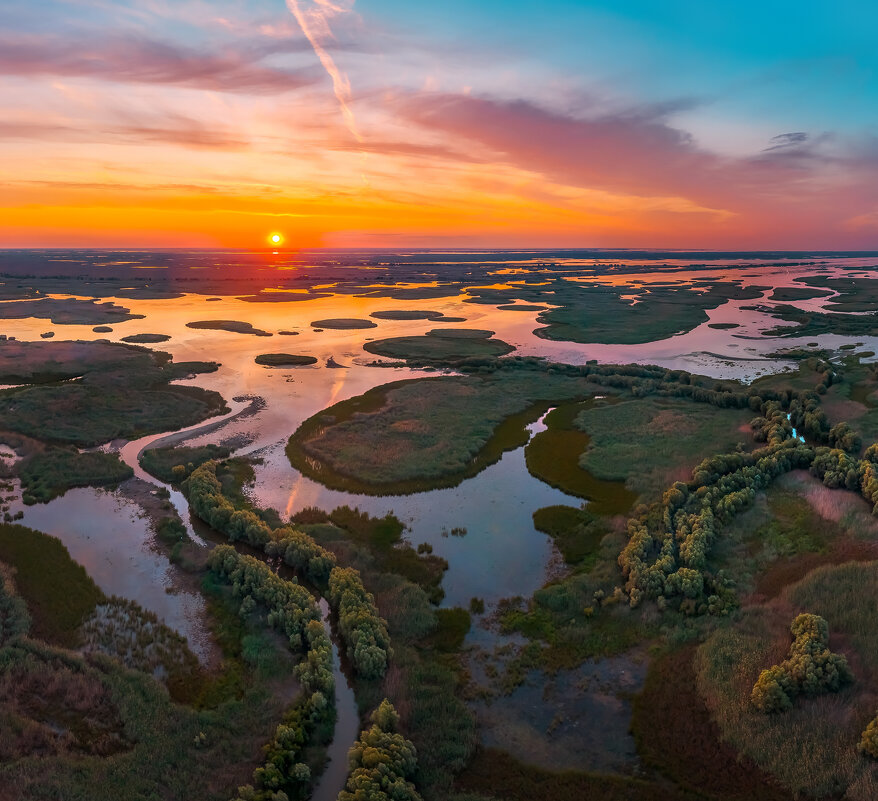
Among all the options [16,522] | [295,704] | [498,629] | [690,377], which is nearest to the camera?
[295,704]

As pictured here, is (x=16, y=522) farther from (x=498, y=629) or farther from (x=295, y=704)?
(x=498, y=629)

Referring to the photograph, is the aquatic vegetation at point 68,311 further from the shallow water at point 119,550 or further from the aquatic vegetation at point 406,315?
the shallow water at point 119,550

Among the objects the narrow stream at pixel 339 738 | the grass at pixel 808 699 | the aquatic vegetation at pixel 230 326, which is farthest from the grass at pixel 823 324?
the narrow stream at pixel 339 738

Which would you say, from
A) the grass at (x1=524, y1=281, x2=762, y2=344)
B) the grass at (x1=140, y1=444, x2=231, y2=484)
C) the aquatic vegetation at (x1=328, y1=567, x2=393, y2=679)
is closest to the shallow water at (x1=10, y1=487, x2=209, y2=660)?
the grass at (x1=140, y1=444, x2=231, y2=484)

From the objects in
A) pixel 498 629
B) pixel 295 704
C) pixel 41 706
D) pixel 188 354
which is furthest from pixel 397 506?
pixel 188 354

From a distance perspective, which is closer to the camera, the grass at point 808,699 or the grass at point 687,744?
the grass at point 808,699

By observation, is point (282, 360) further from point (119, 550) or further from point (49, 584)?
point (49, 584)

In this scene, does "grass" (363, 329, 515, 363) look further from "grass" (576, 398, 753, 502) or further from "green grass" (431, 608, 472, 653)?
"green grass" (431, 608, 472, 653)
